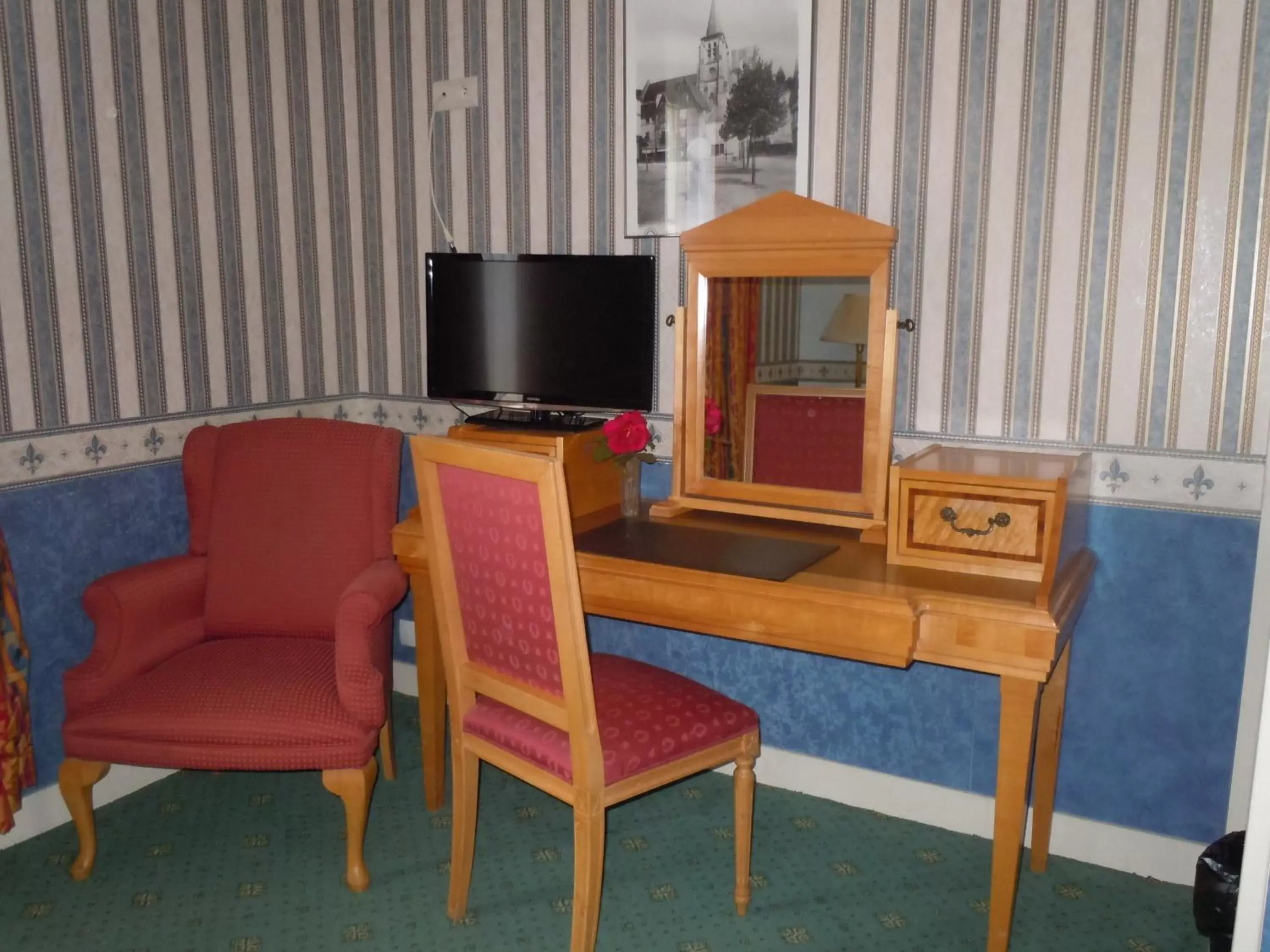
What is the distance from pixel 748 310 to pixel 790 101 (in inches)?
19.9

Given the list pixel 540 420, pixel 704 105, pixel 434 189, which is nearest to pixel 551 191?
pixel 434 189

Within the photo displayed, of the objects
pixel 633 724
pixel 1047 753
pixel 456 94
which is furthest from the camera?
pixel 456 94

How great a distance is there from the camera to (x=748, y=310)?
95.3 inches

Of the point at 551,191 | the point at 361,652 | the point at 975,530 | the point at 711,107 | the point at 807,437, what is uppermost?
the point at 711,107

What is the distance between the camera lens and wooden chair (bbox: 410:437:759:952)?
181cm

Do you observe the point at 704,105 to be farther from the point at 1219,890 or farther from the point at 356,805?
the point at 1219,890

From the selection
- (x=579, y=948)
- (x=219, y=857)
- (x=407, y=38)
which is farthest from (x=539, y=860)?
(x=407, y=38)

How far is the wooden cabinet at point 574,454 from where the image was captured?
245 centimetres

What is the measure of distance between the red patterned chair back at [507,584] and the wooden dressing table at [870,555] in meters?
0.28

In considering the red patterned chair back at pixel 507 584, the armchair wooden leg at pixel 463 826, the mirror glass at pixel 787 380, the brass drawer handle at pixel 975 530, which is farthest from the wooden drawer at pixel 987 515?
the armchair wooden leg at pixel 463 826

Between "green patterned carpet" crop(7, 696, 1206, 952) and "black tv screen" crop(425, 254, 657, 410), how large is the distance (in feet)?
3.50

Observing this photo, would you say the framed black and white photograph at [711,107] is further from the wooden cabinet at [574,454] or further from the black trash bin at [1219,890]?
the black trash bin at [1219,890]

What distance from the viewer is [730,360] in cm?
247

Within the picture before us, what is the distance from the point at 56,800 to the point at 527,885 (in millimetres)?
1205
